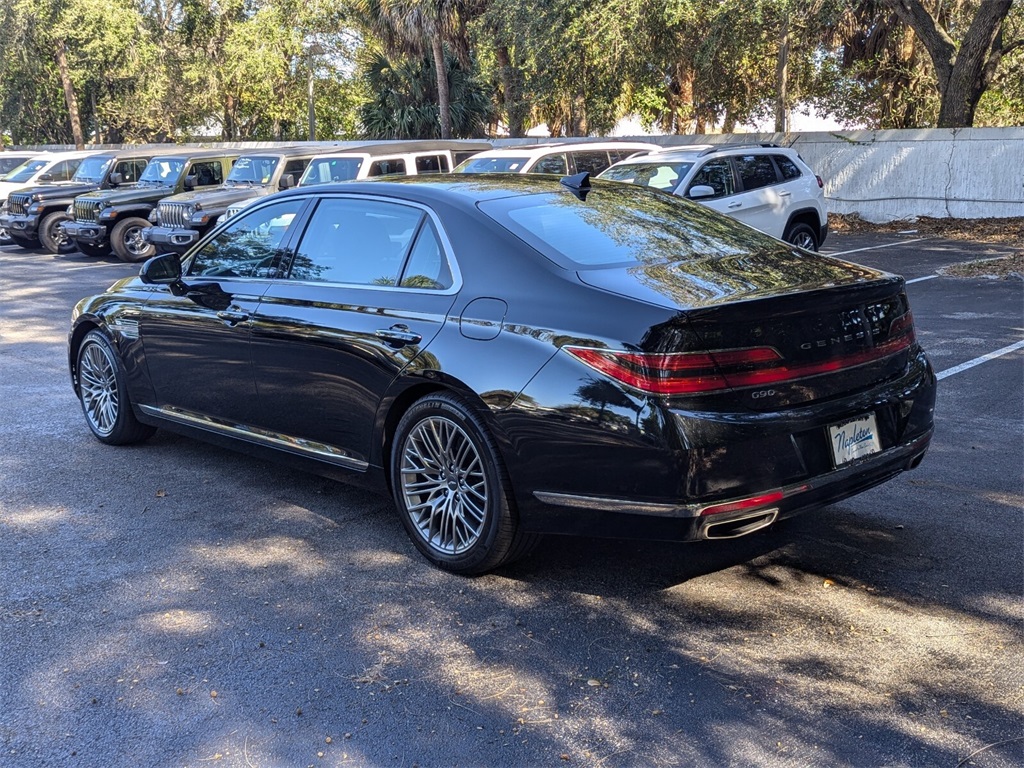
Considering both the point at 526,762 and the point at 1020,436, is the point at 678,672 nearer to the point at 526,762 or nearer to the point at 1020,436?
the point at 526,762

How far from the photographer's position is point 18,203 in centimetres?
2147

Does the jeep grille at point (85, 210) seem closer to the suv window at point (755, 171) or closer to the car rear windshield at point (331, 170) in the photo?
the car rear windshield at point (331, 170)

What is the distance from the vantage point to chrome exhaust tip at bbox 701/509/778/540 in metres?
4.09

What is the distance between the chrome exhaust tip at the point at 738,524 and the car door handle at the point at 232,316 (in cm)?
278

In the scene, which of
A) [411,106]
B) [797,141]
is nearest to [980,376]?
[797,141]

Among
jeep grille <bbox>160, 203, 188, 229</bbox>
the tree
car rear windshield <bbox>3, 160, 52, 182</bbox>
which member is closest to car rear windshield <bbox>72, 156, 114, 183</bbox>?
car rear windshield <bbox>3, 160, 52, 182</bbox>

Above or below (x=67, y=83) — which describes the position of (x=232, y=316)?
below

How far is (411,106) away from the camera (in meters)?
34.3

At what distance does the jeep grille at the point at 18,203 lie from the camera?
21250 millimetres

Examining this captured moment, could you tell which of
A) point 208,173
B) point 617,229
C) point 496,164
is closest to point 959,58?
point 496,164

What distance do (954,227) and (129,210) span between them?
14132 mm

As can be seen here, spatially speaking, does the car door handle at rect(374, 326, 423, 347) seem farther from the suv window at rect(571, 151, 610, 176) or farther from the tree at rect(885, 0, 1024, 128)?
the tree at rect(885, 0, 1024, 128)

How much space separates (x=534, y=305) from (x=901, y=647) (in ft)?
6.17

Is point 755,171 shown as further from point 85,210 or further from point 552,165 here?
point 85,210
